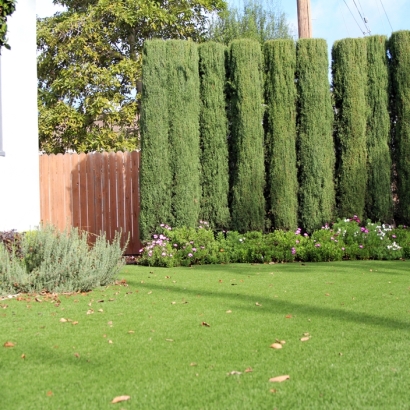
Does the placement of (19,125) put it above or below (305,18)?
below

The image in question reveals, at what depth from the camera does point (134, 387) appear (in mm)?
3098

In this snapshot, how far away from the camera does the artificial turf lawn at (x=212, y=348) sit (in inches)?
116

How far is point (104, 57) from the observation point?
63.4ft

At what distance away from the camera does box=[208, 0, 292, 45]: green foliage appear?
64.8 ft

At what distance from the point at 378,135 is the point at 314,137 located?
1345 mm

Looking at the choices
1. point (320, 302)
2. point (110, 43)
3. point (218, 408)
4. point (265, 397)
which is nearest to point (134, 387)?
point (218, 408)

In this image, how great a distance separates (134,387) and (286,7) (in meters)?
20.5

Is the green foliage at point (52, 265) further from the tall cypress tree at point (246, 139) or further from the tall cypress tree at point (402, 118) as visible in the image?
the tall cypress tree at point (402, 118)

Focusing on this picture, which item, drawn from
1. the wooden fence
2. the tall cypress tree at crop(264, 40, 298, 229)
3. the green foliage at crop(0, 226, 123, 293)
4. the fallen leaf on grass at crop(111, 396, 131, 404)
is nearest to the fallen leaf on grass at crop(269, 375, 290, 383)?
the fallen leaf on grass at crop(111, 396, 131, 404)

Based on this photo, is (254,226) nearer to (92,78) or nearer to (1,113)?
(1,113)

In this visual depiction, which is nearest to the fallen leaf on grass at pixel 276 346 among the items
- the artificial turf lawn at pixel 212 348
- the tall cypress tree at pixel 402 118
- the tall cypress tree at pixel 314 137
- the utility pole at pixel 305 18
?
the artificial turf lawn at pixel 212 348

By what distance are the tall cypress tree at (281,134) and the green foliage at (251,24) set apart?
29.3 ft

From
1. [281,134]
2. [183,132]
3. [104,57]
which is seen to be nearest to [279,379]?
[183,132]

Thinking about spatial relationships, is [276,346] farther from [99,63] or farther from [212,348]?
[99,63]
